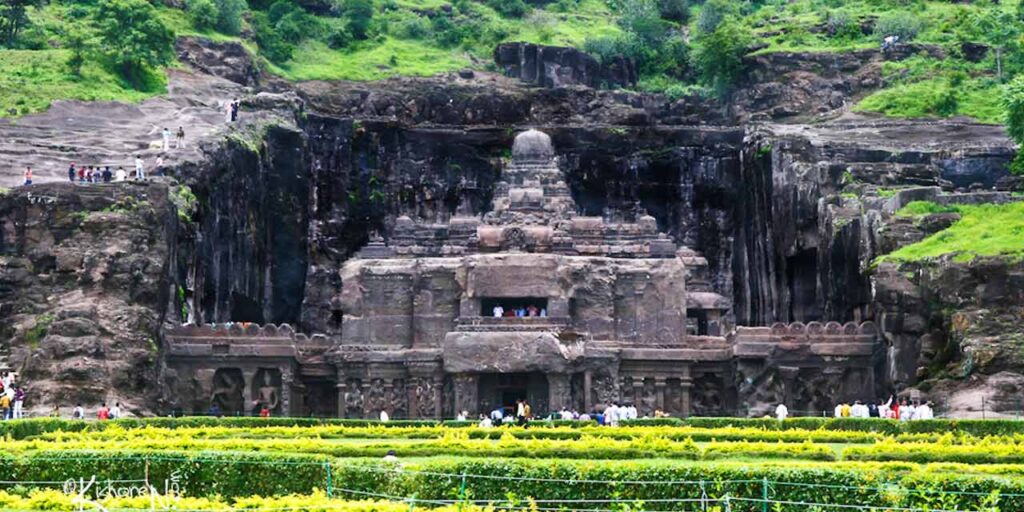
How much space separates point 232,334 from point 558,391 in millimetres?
12596

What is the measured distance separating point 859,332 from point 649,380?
819cm

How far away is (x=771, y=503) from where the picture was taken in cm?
3081

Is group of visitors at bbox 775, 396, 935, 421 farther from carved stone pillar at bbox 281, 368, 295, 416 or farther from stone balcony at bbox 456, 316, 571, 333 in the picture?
carved stone pillar at bbox 281, 368, 295, 416

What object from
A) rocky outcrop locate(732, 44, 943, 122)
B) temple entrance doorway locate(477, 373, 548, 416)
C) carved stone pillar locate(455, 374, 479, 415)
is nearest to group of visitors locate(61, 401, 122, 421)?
carved stone pillar locate(455, 374, 479, 415)

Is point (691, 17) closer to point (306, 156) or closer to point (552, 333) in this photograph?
point (306, 156)

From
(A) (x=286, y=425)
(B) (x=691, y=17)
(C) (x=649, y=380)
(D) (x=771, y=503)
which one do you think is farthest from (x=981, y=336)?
(B) (x=691, y=17)

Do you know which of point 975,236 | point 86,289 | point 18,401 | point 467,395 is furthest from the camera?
point 467,395

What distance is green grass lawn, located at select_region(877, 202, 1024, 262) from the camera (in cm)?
6038

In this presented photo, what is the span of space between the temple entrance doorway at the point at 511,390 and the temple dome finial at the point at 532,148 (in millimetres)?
15654

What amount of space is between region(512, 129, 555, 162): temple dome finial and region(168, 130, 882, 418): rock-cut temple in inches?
300

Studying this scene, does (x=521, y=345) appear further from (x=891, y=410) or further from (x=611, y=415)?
(x=891, y=410)

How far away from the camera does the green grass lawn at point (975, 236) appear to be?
60375 mm

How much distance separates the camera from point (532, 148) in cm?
8075

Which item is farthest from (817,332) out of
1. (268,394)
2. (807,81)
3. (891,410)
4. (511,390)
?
(807,81)
